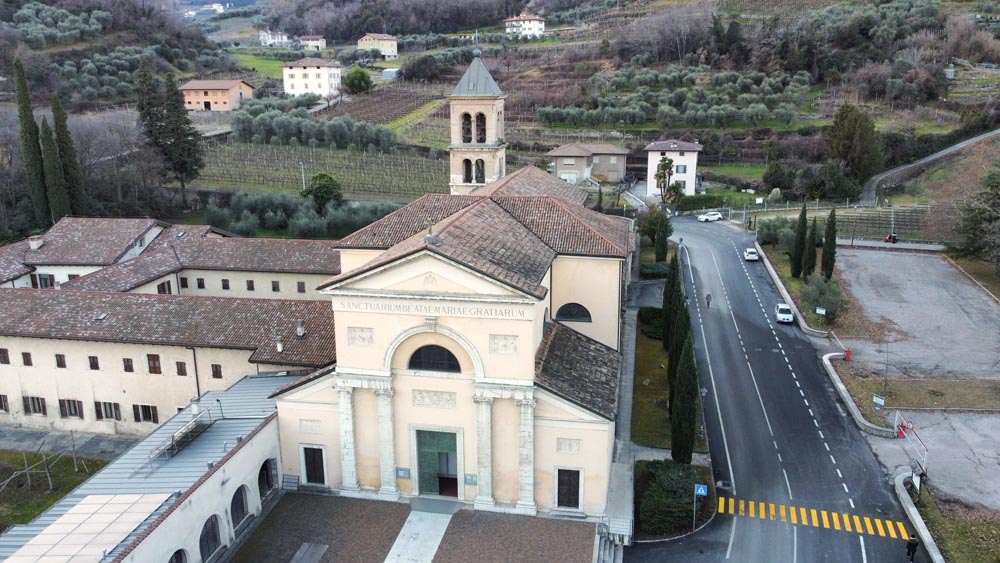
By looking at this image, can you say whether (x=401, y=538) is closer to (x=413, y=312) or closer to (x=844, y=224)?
(x=413, y=312)

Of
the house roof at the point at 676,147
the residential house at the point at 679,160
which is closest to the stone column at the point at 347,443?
the residential house at the point at 679,160

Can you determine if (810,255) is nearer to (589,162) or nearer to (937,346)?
(937,346)

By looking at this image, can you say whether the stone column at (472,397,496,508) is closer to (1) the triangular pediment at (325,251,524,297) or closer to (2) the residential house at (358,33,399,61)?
(1) the triangular pediment at (325,251,524,297)

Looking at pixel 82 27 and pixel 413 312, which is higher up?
pixel 82 27

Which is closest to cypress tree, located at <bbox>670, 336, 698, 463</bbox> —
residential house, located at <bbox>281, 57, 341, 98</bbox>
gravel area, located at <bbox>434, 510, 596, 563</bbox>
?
gravel area, located at <bbox>434, 510, 596, 563</bbox>

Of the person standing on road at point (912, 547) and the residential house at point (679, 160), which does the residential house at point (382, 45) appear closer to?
the residential house at point (679, 160)

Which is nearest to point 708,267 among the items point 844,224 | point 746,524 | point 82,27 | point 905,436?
point 844,224
